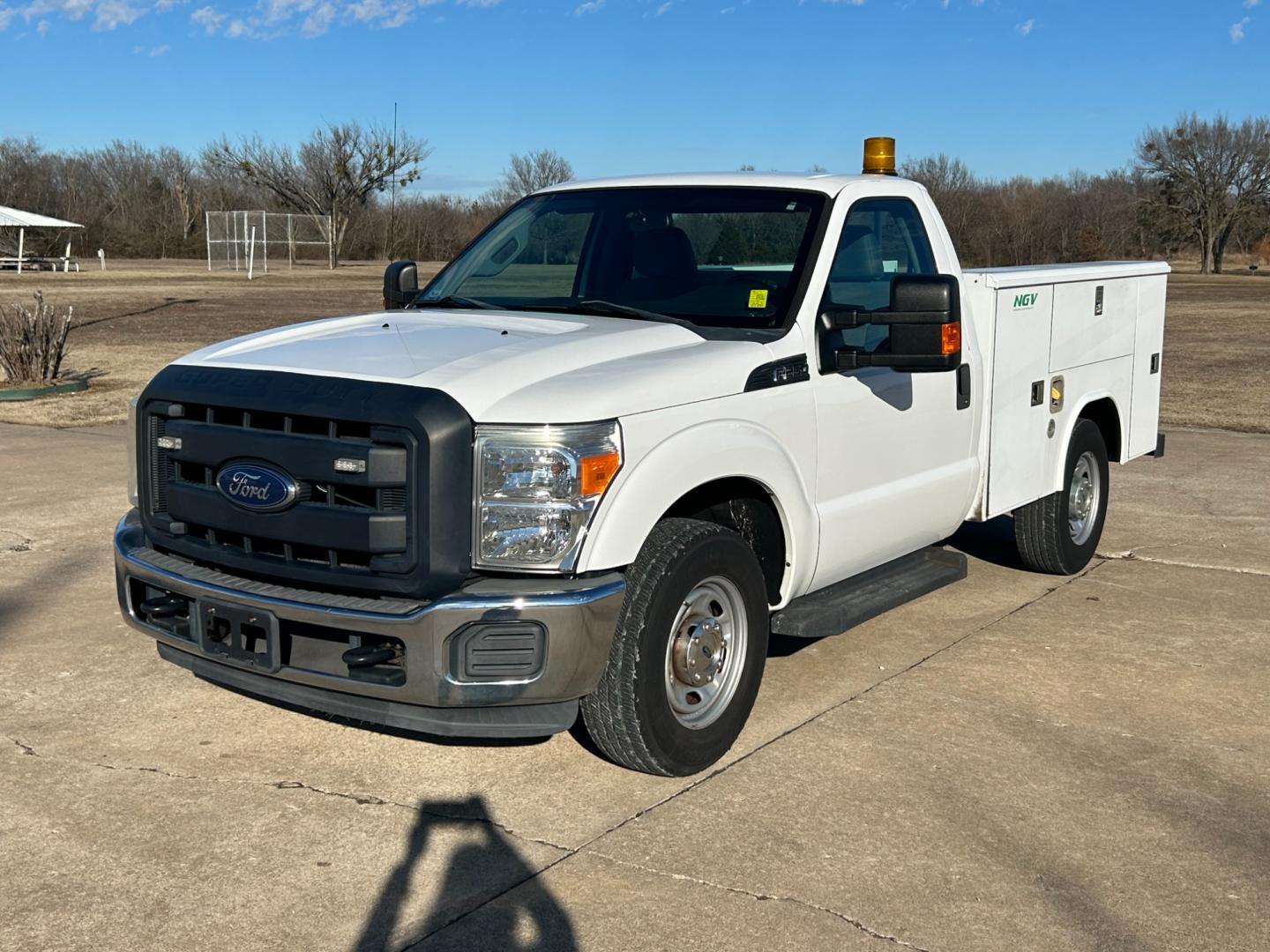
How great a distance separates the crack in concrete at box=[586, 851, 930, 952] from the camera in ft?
11.8

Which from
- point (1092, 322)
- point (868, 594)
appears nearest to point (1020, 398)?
point (1092, 322)

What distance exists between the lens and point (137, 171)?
86375 mm

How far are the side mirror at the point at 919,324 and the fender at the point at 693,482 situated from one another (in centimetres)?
53

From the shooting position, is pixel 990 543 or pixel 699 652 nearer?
pixel 699 652

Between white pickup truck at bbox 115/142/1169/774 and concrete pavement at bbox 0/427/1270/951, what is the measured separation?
1.11ft

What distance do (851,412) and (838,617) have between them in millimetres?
757

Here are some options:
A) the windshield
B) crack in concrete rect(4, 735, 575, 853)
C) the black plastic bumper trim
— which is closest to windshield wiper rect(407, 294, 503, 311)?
the windshield

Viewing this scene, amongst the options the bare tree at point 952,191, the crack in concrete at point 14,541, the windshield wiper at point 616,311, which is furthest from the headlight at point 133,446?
the bare tree at point 952,191

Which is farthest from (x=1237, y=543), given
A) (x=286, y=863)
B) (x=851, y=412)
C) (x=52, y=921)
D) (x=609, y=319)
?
(x=52, y=921)

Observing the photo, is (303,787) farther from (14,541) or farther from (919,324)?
(14,541)

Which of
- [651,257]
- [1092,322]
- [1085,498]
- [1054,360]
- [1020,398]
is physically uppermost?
[651,257]

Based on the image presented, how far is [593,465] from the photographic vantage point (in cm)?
410

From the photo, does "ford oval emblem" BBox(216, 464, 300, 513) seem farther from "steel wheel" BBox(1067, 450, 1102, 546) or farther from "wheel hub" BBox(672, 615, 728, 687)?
"steel wheel" BBox(1067, 450, 1102, 546)

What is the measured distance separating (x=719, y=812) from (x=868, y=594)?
1519 mm
